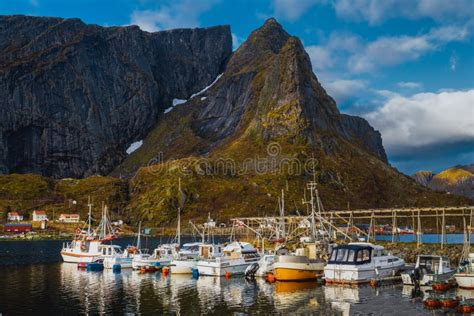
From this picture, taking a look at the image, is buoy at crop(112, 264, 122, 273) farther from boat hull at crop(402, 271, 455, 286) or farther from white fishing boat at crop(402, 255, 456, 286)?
white fishing boat at crop(402, 255, 456, 286)

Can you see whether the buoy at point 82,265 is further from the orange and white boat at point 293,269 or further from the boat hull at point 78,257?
the orange and white boat at point 293,269

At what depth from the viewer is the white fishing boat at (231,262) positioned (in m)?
75.1

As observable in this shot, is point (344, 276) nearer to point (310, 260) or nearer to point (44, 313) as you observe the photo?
point (310, 260)

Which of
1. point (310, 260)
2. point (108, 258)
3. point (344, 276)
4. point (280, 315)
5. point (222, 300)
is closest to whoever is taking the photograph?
point (280, 315)

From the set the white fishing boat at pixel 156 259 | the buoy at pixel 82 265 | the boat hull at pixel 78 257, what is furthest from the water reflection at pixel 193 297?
the boat hull at pixel 78 257

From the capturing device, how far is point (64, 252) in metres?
107

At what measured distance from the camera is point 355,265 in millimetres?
61969

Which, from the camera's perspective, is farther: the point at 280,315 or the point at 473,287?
the point at 473,287

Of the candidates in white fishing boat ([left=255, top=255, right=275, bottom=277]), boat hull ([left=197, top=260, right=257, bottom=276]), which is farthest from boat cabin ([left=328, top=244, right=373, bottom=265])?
boat hull ([left=197, top=260, right=257, bottom=276])

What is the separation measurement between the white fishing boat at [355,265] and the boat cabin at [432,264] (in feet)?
16.1

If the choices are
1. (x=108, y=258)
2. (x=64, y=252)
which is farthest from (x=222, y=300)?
(x=64, y=252)

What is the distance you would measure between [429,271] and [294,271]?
Result: 618 inches

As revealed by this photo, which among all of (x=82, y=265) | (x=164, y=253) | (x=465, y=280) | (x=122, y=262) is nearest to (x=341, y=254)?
(x=465, y=280)

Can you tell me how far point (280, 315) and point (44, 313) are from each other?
21.3 m
